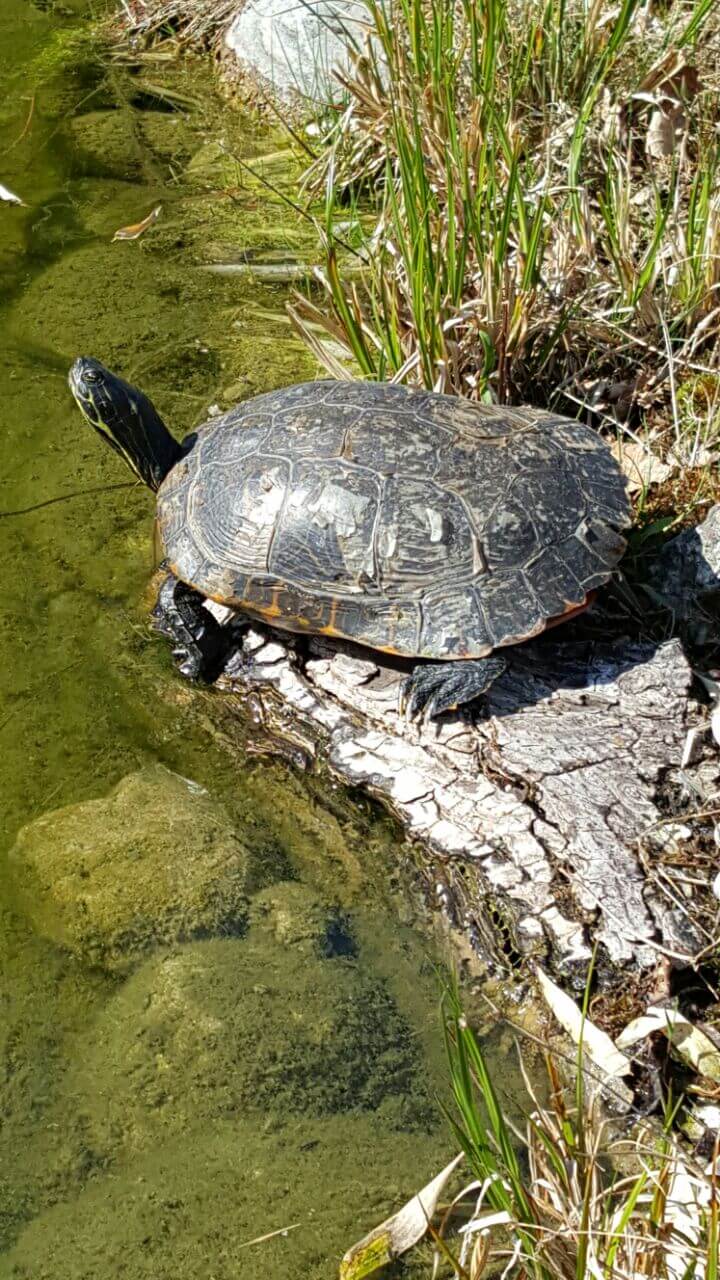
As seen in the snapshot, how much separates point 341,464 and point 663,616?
127 centimetres

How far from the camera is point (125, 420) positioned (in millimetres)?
4242

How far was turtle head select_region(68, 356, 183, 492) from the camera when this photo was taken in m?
4.25

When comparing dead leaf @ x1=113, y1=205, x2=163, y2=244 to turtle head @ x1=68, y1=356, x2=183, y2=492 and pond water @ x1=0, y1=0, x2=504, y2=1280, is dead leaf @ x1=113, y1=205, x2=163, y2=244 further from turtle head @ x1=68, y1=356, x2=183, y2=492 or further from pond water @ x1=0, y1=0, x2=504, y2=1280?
turtle head @ x1=68, y1=356, x2=183, y2=492

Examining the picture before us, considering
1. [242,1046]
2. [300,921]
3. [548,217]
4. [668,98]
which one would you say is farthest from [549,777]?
[668,98]

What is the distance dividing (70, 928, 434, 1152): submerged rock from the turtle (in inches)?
35.9

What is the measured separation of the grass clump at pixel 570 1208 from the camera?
2021 mm

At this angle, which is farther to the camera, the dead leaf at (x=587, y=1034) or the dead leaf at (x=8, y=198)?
the dead leaf at (x=8, y=198)

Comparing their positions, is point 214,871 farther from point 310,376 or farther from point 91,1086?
point 310,376

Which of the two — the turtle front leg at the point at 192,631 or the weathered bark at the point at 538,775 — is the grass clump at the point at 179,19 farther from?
the weathered bark at the point at 538,775

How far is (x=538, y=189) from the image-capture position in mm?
4520

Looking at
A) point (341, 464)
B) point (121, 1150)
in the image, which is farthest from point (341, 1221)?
point (341, 464)

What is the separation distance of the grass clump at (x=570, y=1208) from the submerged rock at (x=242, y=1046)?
1.67 feet

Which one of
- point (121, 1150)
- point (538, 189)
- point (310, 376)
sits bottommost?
point (121, 1150)

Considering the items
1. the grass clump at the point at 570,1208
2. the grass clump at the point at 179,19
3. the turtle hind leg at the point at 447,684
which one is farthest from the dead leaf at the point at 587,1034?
the grass clump at the point at 179,19
